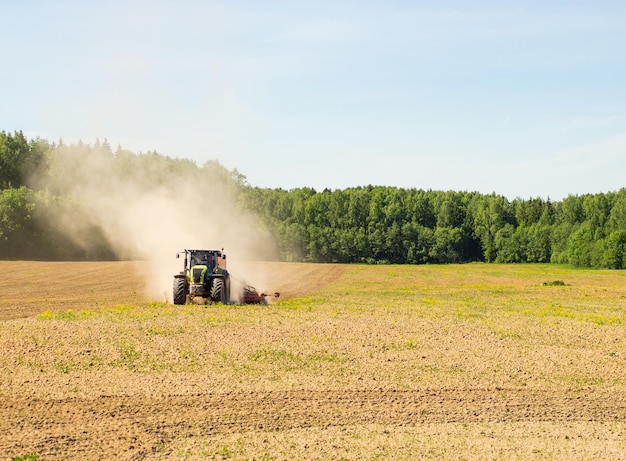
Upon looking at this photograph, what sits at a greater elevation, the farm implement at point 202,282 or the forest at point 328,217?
the forest at point 328,217

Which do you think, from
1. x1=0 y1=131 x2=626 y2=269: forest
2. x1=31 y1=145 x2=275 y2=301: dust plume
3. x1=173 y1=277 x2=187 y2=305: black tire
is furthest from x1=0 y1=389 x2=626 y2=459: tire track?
x1=0 y1=131 x2=626 y2=269: forest

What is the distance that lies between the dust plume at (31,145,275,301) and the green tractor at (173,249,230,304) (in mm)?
7853

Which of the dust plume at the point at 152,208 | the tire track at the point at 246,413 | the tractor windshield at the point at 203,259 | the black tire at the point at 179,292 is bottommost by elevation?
the tire track at the point at 246,413

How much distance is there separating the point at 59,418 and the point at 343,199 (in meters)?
140

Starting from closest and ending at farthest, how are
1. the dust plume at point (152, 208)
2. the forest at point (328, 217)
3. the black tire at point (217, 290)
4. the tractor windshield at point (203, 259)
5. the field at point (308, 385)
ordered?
the field at point (308, 385) → the black tire at point (217, 290) → the tractor windshield at point (203, 259) → the dust plume at point (152, 208) → the forest at point (328, 217)

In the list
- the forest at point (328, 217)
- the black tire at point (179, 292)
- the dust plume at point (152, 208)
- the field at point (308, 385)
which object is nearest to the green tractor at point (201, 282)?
the black tire at point (179, 292)

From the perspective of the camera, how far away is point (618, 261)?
10569 cm

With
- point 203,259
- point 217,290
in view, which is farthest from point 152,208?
point 217,290

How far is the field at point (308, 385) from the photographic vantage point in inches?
517

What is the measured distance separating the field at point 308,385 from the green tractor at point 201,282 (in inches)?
48.7

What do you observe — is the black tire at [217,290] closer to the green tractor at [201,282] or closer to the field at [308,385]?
the green tractor at [201,282]

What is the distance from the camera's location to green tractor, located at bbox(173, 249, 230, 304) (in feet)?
107

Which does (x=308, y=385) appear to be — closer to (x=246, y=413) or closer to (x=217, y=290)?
(x=246, y=413)

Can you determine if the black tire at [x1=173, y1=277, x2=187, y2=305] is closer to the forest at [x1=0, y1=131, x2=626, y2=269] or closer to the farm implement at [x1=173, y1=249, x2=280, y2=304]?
the farm implement at [x1=173, y1=249, x2=280, y2=304]
